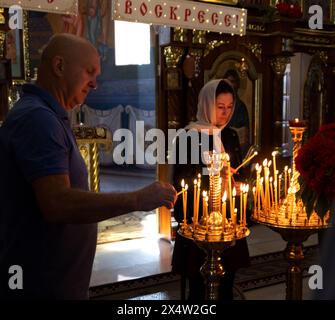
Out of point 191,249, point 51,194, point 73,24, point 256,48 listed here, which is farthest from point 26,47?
point 51,194

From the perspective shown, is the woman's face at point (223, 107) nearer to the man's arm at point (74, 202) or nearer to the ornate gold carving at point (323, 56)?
the man's arm at point (74, 202)

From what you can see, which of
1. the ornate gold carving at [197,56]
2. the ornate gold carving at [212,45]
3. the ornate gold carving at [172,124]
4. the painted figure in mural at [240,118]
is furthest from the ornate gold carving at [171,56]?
the painted figure in mural at [240,118]

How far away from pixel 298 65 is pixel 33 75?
13.5 ft

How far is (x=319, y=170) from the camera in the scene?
169 centimetres

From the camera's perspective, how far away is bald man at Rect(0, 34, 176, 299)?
119cm

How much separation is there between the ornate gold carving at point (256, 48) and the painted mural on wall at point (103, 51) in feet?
4.44

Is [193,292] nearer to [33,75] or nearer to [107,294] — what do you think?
[107,294]

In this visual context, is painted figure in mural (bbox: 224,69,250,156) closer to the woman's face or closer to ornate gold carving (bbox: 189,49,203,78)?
ornate gold carving (bbox: 189,49,203,78)

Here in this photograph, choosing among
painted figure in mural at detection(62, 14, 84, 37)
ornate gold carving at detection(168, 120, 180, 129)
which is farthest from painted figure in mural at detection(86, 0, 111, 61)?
ornate gold carving at detection(168, 120, 180, 129)

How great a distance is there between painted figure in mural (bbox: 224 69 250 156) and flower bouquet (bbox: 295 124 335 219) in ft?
13.7

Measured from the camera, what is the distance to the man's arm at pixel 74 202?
117 cm

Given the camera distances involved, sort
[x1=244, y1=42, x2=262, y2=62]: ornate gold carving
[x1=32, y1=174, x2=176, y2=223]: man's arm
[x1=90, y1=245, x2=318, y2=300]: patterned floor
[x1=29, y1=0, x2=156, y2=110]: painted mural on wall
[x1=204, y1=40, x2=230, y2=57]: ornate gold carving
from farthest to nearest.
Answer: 1. [x1=244, y1=42, x2=262, y2=62]: ornate gold carving
2. [x1=204, y1=40, x2=230, y2=57]: ornate gold carving
3. [x1=29, y1=0, x2=156, y2=110]: painted mural on wall
4. [x1=90, y1=245, x2=318, y2=300]: patterned floor
5. [x1=32, y1=174, x2=176, y2=223]: man's arm

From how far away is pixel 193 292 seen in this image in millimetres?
2742
